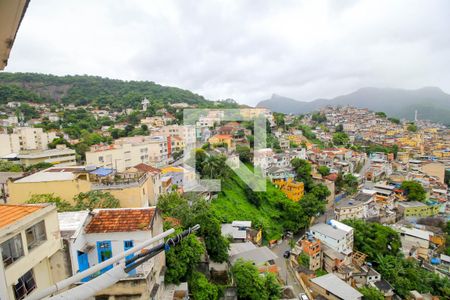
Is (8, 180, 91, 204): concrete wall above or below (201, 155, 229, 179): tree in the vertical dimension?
above

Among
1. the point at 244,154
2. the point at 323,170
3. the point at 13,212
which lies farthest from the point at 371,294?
the point at 323,170

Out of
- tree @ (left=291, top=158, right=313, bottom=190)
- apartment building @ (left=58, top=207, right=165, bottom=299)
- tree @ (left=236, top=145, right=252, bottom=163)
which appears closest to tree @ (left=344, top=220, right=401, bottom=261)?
tree @ (left=291, top=158, right=313, bottom=190)

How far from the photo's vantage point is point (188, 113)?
155ft

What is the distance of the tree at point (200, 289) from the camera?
9.12 m

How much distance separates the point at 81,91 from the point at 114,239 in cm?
7096

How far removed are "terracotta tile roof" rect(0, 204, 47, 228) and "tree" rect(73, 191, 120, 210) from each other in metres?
4.37

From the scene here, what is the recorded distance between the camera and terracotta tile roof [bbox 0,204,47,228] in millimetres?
4170

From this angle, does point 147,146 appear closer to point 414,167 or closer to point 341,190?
point 341,190

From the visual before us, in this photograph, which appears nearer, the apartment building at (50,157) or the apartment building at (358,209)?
the apartment building at (50,157)

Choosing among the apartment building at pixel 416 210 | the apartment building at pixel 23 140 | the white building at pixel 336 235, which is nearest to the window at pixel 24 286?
the white building at pixel 336 235

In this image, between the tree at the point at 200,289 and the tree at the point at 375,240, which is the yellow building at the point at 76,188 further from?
the tree at the point at 375,240

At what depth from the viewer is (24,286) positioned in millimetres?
4270

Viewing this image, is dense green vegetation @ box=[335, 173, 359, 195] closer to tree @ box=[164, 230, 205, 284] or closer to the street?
the street

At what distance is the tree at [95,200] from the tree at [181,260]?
2853 millimetres
